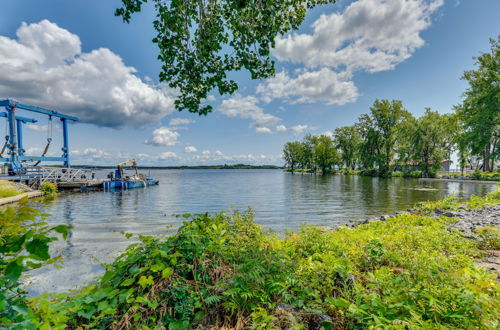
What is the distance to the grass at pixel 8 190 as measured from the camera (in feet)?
67.2

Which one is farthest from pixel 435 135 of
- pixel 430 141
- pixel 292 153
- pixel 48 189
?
pixel 292 153

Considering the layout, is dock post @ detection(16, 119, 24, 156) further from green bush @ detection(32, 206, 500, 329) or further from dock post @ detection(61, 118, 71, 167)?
green bush @ detection(32, 206, 500, 329)

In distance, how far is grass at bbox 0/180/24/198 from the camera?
806 inches

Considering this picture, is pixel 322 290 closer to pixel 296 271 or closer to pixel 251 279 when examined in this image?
pixel 296 271

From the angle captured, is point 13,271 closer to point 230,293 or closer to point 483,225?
point 230,293

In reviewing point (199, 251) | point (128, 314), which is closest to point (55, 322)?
point (128, 314)

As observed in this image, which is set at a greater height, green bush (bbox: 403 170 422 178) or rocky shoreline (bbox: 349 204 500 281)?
rocky shoreline (bbox: 349 204 500 281)

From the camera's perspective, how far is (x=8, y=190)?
21.3 metres

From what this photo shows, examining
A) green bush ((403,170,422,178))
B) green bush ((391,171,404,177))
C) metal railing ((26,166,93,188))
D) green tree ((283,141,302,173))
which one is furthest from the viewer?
green tree ((283,141,302,173))

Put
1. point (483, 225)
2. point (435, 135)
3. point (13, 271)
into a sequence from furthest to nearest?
point (435, 135), point (483, 225), point (13, 271)

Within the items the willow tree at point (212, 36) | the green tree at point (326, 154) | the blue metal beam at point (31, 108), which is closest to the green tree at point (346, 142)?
the green tree at point (326, 154)

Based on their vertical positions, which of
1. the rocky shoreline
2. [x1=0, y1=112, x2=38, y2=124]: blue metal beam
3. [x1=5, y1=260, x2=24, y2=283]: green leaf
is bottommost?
the rocky shoreline

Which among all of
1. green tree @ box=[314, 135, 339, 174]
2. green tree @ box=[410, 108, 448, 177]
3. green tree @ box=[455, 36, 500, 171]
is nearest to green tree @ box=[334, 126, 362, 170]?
green tree @ box=[314, 135, 339, 174]

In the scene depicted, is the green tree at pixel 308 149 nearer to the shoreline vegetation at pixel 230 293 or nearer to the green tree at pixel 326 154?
the green tree at pixel 326 154
